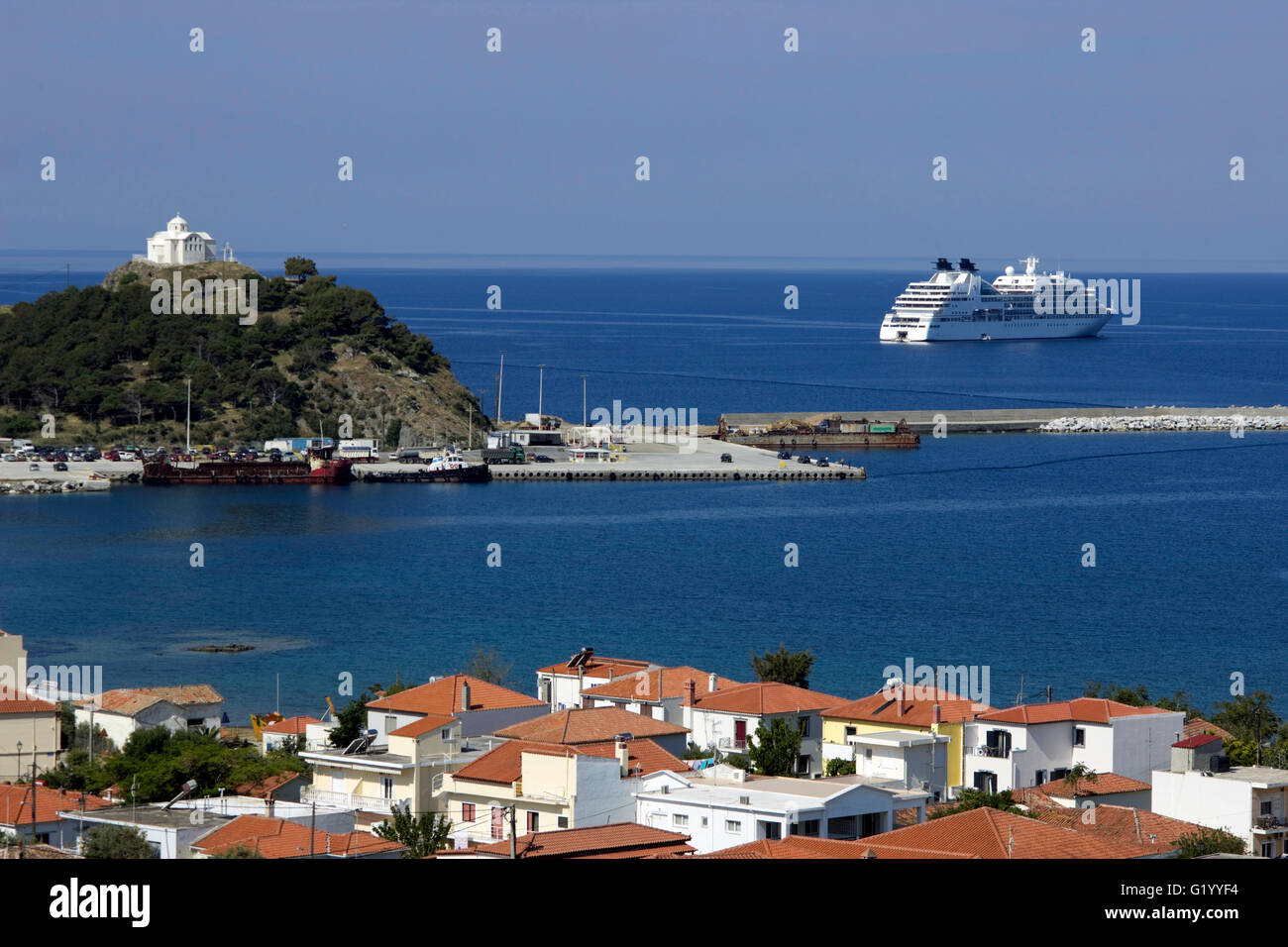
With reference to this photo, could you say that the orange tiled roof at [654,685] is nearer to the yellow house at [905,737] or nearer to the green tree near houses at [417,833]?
the yellow house at [905,737]

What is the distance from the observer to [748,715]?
56.3 feet

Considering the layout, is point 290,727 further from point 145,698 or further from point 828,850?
point 828,850

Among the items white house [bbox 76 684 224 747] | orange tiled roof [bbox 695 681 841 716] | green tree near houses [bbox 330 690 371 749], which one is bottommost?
white house [bbox 76 684 224 747]

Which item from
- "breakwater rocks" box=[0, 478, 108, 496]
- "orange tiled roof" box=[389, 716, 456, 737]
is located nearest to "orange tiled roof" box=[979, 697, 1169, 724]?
"orange tiled roof" box=[389, 716, 456, 737]

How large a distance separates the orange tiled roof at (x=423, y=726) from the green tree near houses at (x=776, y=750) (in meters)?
2.64

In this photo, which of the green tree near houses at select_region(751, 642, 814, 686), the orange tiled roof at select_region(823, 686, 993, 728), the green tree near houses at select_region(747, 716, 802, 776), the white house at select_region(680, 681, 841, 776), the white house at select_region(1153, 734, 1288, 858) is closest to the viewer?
the white house at select_region(1153, 734, 1288, 858)

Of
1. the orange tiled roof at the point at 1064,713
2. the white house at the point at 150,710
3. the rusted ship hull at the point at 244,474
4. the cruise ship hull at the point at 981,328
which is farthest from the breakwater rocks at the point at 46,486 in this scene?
the cruise ship hull at the point at 981,328

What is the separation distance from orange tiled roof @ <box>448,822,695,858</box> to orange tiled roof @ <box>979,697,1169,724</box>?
22.6ft

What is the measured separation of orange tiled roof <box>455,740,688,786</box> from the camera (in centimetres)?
1286

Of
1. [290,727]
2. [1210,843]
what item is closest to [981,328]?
[290,727]

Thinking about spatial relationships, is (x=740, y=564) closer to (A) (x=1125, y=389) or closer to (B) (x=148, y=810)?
(B) (x=148, y=810)

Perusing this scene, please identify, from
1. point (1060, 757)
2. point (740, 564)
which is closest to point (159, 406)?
point (740, 564)

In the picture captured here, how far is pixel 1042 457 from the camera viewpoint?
62.2 meters

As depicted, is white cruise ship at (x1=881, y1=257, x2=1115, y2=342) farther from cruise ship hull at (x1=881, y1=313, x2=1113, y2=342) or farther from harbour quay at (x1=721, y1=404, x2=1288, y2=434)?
harbour quay at (x1=721, y1=404, x2=1288, y2=434)
